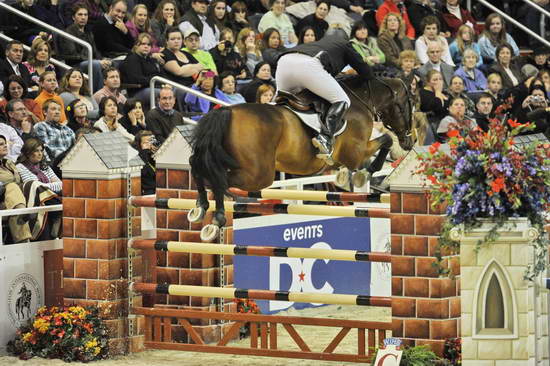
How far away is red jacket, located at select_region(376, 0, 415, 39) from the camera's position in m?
17.1

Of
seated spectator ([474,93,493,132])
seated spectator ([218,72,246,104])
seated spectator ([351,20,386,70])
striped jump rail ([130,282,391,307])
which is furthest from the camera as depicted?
seated spectator ([351,20,386,70])

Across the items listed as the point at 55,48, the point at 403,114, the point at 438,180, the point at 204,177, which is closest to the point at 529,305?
the point at 438,180

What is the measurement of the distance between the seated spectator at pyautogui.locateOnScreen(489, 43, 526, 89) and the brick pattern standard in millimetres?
7974

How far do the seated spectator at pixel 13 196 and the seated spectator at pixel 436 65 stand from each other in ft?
21.5

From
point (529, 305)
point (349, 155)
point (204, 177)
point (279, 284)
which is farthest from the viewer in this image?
point (279, 284)

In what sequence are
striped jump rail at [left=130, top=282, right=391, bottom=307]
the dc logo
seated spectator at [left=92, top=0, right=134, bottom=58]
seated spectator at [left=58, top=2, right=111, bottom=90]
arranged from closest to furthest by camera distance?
striped jump rail at [left=130, top=282, right=391, bottom=307], the dc logo, seated spectator at [left=58, top=2, right=111, bottom=90], seated spectator at [left=92, top=0, right=134, bottom=58]

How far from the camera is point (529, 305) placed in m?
7.39

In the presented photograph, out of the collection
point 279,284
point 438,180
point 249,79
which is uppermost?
point 249,79

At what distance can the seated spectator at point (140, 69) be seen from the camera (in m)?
13.9

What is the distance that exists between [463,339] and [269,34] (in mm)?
8497

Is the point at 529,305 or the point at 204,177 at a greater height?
the point at 204,177

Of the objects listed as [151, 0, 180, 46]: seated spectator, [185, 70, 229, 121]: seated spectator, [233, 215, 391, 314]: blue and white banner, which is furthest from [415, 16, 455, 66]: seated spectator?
[233, 215, 391, 314]: blue and white banner

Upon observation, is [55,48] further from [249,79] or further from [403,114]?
[403,114]

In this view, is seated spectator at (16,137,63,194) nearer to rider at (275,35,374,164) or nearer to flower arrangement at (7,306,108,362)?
flower arrangement at (7,306,108,362)
